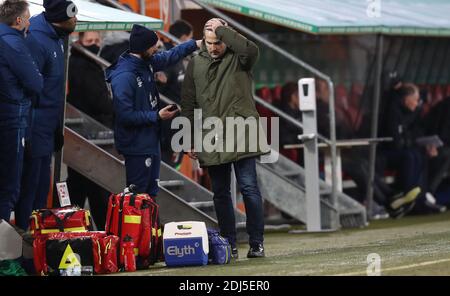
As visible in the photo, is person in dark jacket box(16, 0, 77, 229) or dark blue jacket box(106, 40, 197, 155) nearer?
person in dark jacket box(16, 0, 77, 229)

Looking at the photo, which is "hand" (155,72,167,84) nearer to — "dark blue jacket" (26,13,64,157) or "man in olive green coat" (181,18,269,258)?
"dark blue jacket" (26,13,64,157)

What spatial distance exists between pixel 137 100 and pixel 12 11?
1.54 meters

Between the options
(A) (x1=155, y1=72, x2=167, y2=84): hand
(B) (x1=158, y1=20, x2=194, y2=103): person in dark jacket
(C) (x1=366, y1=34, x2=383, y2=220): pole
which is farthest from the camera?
(C) (x1=366, y1=34, x2=383, y2=220): pole

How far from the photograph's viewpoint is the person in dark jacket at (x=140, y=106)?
1256 cm

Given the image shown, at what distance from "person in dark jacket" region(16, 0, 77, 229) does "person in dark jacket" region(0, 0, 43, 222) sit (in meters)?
0.59

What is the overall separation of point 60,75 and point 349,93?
9.07 meters

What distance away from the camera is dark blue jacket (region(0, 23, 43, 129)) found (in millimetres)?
11672

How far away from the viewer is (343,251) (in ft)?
41.8

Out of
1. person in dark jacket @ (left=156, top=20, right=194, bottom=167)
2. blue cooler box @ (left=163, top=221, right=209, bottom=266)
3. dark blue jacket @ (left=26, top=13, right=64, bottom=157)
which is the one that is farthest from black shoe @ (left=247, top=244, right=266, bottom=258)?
person in dark jacket @ (left=156, top=20, right=194, bottom=167)

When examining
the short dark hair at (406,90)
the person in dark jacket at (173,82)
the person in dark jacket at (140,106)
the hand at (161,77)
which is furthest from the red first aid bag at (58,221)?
the short dark hair at (406,90)
